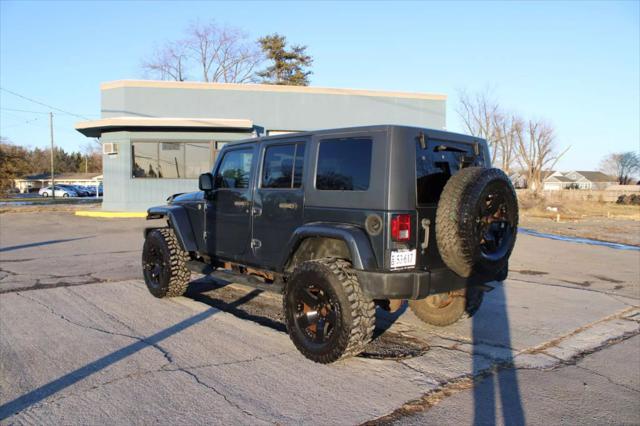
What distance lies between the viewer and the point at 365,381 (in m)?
4.10

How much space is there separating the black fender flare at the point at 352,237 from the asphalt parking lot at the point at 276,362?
942mm

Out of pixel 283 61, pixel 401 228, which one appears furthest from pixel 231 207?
pixel 283 61

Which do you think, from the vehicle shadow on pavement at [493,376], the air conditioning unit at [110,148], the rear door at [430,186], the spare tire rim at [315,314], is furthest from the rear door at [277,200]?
the air conditioning unit at [110,148]

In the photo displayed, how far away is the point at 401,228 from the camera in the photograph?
4266mm

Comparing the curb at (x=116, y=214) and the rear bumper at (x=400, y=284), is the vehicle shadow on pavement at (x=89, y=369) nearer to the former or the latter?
the rear bumper at (x=400, y=284)

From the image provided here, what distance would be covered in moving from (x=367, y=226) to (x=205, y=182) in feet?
8.55

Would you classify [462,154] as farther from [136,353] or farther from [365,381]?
[136,353]

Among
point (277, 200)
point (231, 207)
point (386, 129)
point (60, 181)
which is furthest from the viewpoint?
point (60, 181)

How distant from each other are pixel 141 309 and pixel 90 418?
117 inches

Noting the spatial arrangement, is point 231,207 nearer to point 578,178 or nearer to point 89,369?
point 89,369

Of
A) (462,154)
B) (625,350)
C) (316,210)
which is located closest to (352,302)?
(316,210)

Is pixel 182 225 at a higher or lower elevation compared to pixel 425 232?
lower

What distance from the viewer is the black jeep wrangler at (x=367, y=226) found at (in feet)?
13.9

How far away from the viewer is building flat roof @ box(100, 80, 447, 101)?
2175 cm
